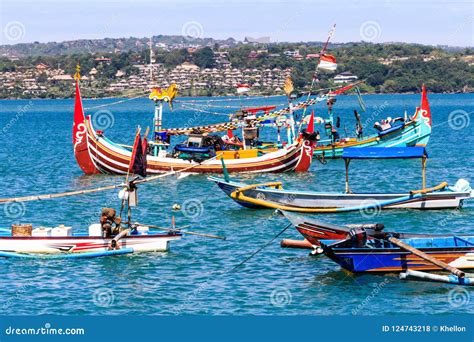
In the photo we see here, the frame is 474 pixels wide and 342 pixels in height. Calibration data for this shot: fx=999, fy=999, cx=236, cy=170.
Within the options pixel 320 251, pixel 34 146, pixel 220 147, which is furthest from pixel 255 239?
pixel 34 146

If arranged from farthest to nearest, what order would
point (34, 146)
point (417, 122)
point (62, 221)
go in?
point (34, 146), point (417, 122), point (62, 221)

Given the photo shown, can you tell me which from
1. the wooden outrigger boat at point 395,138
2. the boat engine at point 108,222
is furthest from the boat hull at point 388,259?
the wooden outrigger boat at point 395,138

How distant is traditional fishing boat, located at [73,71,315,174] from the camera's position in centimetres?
5222

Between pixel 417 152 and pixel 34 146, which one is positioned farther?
pixel 34 146

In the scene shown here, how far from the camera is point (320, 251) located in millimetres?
30297

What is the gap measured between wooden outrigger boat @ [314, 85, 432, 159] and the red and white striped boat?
28.1 ft

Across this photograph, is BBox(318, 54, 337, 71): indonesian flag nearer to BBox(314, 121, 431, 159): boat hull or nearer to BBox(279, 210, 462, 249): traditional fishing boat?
BBox(314, 121, 431, 159): boat hull

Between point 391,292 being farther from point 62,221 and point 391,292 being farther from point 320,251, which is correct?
point 62,221

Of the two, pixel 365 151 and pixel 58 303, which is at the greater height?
pixel 365 151

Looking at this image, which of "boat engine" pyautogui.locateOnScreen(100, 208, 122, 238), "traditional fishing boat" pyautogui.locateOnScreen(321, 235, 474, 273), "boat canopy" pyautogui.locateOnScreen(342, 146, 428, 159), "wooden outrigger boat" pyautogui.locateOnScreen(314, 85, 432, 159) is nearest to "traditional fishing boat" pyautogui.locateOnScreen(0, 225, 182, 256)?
"boat engine" pyautogui.locateOnScreen(100, 208, 122, 238)

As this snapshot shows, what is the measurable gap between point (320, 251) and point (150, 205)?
1595cm

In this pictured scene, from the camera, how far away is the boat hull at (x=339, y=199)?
3953 centimetres

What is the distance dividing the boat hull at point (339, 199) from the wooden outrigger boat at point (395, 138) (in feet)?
72.6

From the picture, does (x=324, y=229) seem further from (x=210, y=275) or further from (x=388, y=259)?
(x=210, y=275)
